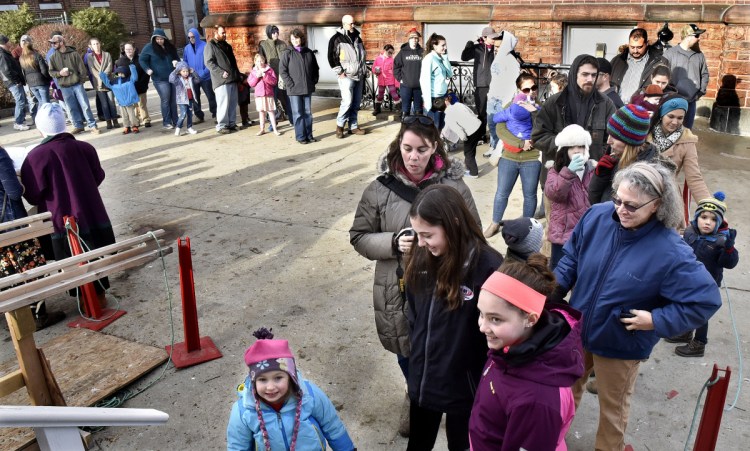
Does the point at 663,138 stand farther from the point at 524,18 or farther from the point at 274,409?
the point at 524,18

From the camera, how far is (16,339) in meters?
3.49

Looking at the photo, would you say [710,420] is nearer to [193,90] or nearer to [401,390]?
[401,390]

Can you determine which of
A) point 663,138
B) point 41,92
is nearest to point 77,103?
point 41,92

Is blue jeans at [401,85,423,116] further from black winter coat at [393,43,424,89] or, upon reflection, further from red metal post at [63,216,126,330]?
red metal post at [63,216,126,330]

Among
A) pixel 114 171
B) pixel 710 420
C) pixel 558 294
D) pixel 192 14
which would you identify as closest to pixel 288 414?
pixel 558 294

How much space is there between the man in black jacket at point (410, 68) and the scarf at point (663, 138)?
19.9 ft

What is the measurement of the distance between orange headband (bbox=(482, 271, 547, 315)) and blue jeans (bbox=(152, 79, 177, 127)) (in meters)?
11.0

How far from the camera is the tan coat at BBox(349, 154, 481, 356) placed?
320 centimetres

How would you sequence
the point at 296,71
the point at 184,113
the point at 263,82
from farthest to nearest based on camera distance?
1. the point at 184,113
2. the point at 263,82
3. the point at 296,71

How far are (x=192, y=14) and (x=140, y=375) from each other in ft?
102

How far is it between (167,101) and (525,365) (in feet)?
37.3

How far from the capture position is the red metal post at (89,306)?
202 inches

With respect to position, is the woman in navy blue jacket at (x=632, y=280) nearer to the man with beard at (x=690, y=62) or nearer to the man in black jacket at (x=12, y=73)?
the man with beard at (x=690, y=62)

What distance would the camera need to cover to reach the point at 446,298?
102 inches
